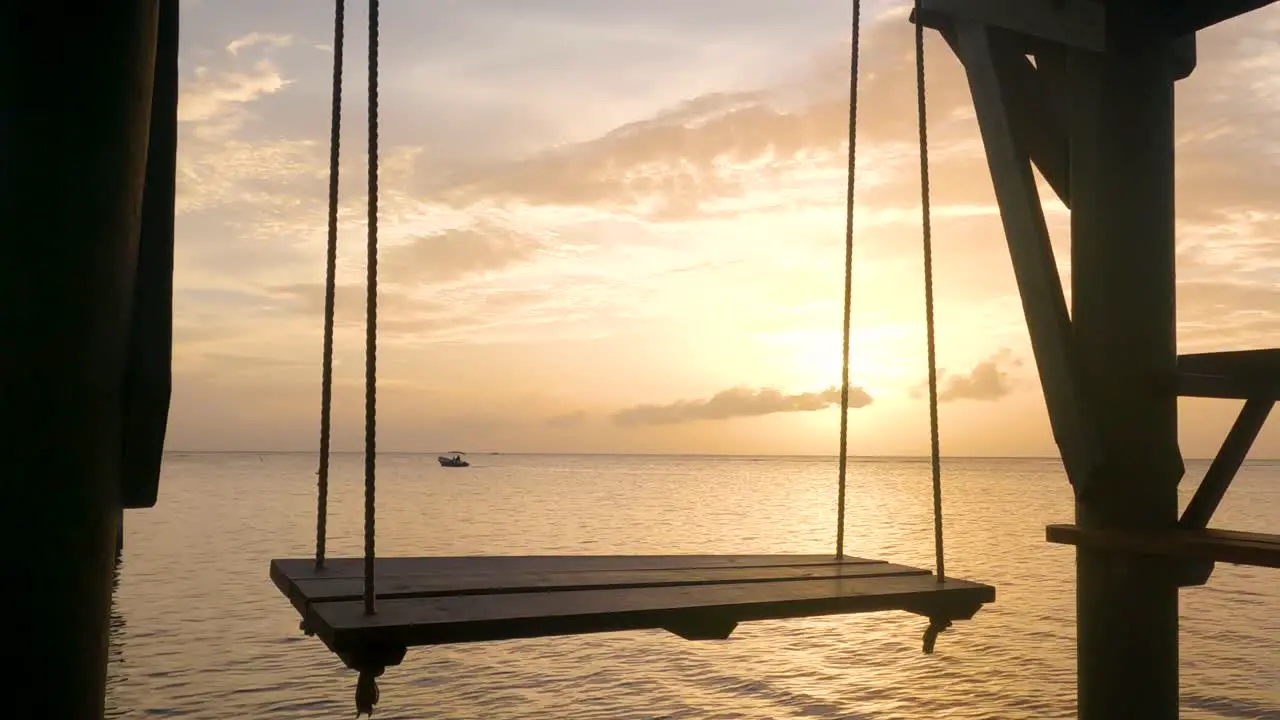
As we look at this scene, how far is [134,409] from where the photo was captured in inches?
72.9

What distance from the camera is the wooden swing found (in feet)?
9.29

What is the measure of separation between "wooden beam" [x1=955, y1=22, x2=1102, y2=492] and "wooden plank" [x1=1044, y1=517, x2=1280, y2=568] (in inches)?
8.5

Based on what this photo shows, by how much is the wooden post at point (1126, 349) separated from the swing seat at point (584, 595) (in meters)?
0.66

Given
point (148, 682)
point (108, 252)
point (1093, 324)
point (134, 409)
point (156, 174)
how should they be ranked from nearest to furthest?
point (108, 252), point (134, 409), point (156, 174), point (1093, 324), point (148, 682)

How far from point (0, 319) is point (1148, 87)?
4324 millimetres

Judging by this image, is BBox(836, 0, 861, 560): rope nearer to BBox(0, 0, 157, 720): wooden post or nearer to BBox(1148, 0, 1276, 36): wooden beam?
BBox(1148, 0, 1276, 36): wooden beam

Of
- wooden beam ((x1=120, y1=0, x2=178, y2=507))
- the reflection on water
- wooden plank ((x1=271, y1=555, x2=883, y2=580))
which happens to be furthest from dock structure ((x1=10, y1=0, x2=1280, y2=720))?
the reflection on water

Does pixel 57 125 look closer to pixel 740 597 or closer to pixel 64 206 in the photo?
pixel 64 206

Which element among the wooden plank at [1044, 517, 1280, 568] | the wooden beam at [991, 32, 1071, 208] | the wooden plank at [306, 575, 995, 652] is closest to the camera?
the wooden plank at [306, 575, 995, 652]

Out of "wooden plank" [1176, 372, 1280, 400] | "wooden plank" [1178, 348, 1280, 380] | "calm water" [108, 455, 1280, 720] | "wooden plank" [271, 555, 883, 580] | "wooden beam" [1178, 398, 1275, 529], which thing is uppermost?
"wooden plank" [1178, 348, 1280, 380]

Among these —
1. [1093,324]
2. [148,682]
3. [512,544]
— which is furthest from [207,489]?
[1093,324]

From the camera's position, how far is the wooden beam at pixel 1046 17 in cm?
434

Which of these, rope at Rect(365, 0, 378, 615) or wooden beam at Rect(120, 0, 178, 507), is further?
rope at Rect(365, 0, 378, 615)

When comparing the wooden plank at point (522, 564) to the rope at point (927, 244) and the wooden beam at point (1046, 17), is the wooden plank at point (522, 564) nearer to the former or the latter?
the rope at point (927, 244)
